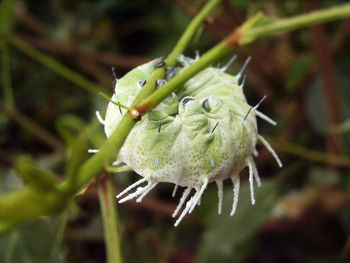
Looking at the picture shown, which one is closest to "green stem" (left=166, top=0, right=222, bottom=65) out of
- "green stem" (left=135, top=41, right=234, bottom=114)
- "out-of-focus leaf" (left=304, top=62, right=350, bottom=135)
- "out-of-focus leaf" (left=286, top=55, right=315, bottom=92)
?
"green stem" (left=135, top=41, right=234, bottom=114)

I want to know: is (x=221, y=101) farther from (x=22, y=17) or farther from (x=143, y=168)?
(x=22, y=17)

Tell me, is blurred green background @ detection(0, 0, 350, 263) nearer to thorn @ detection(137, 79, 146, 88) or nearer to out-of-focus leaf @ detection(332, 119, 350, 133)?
out-of-focus leaf @ detection(332, 119, 350, 133)

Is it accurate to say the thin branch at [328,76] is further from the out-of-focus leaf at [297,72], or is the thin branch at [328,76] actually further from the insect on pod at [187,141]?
the insect on pod at [187,141]

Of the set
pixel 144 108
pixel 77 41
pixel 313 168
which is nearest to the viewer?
pixel 144 108

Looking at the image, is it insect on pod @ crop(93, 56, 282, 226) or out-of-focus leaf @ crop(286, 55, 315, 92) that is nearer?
insect on pod @ crop(93, 56, 282, 226)

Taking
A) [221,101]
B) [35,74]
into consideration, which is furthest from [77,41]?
[221,101]

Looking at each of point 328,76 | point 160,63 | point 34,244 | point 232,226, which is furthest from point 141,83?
point 328,76
